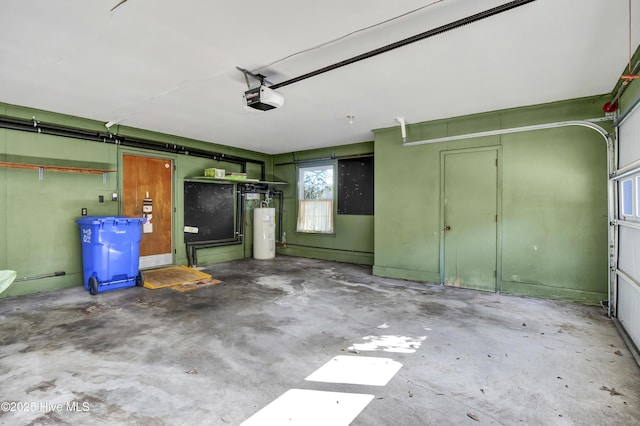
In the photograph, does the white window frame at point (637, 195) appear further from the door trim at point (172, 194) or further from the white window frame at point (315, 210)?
the door trim at point (172, 194)

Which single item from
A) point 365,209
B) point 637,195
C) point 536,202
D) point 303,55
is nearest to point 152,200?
point 365,209

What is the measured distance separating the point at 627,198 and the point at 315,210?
5363mm

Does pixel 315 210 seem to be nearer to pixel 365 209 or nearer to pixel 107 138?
pixel 365 209

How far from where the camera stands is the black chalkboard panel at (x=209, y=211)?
6.29 meters

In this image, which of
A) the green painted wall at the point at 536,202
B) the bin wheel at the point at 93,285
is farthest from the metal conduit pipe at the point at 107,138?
the green painted wall at the point at 536,202

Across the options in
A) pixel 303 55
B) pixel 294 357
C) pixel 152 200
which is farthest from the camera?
pixel 152 200

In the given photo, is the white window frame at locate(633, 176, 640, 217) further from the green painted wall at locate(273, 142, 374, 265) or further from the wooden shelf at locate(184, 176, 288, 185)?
the wooden shelf at locate(184, 176, 288, 185)

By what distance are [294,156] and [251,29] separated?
5.34 meters

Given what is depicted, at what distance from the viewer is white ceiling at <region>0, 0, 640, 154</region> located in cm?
216

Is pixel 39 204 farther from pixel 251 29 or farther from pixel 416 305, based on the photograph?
pixel 416 305

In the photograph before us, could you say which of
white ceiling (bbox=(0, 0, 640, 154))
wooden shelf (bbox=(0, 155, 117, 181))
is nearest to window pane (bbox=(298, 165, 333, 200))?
white ceiling (bbox=(0, 0, 640, 154))

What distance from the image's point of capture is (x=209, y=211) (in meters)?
6.63

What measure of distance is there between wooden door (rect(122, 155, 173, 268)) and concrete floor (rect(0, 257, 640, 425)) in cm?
152

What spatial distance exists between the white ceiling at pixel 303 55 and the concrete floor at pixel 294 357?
8.61 feet
